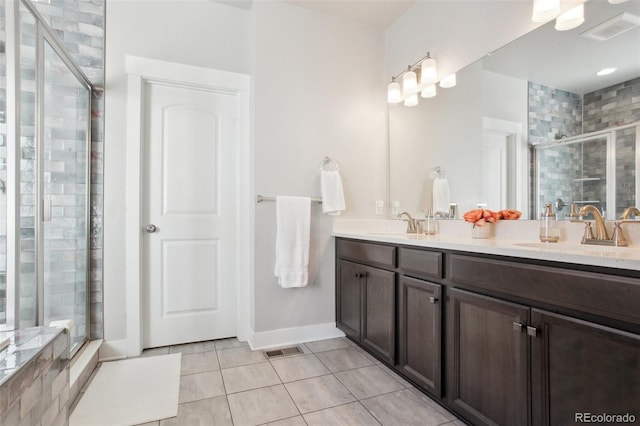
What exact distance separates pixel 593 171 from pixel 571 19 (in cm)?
75

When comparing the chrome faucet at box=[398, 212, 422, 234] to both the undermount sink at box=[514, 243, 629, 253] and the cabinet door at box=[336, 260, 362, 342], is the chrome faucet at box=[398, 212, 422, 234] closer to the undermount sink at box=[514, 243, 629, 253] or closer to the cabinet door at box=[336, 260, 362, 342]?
the cabinet door at box=[336, 260, 362, 342]

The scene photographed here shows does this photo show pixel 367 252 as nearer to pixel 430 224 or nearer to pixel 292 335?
pixel 430 224

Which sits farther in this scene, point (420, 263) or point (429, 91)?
point (429, 91)

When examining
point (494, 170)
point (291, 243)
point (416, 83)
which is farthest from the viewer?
point (416, 83)

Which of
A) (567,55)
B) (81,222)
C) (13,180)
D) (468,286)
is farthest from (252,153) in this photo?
(567,55)

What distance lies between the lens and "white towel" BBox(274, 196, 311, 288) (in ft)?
8.04

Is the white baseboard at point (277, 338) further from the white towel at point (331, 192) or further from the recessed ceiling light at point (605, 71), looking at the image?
the recessed ceiling light at point (605, 71)

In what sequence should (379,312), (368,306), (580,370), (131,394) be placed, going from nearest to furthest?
(580,370) < (131,394) < (379,312) < (368,306)

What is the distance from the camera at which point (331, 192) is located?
259 centimetres

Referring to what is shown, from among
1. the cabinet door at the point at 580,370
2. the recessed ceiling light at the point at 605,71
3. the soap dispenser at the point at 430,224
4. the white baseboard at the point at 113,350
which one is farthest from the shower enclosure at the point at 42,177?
the recessed ceiling light at the point at 605,71

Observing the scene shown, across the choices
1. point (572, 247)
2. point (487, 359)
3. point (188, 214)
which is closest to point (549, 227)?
point (572, 247)

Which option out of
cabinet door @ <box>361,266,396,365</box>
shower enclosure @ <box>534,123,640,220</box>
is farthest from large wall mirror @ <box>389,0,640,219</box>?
cabinet door @ <box>361,266,396,365</box>

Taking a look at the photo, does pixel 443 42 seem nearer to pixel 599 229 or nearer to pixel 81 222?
pixel 599 229

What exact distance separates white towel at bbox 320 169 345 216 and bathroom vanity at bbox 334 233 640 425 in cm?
65
